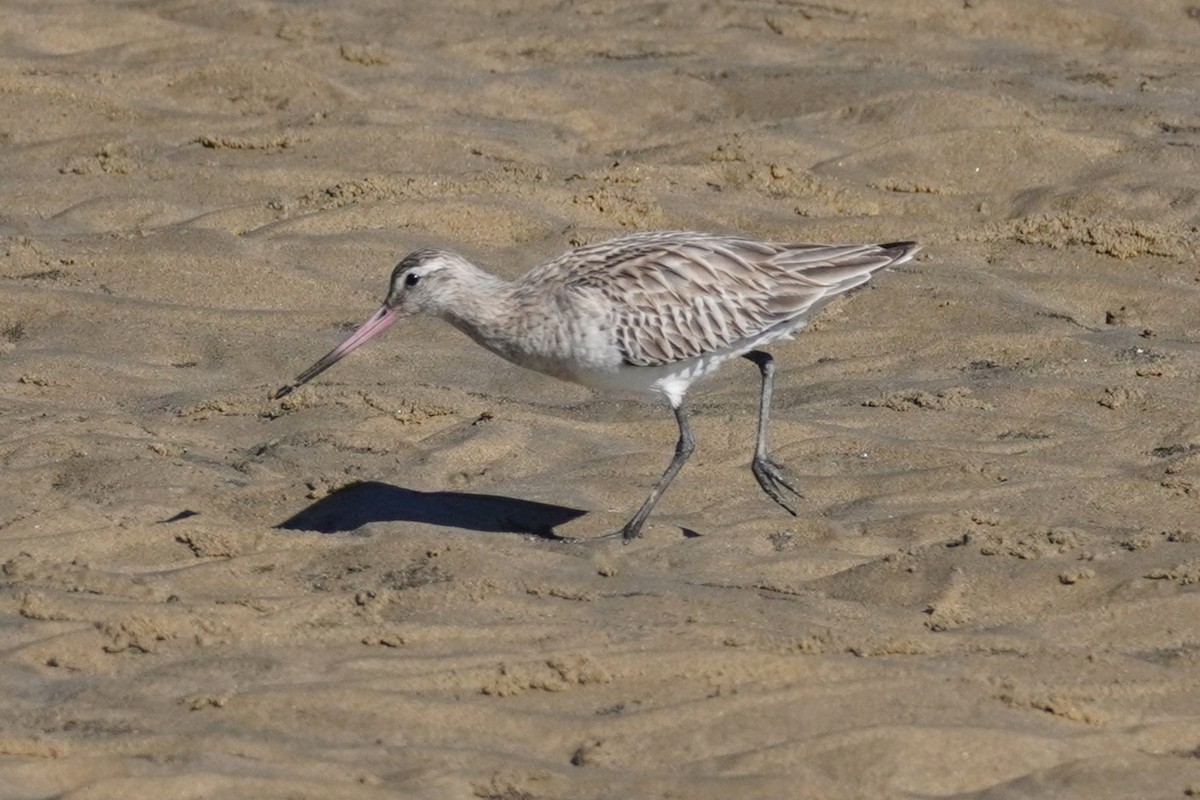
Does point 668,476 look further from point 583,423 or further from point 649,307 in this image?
point 583,423

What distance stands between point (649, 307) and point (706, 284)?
0.37 metres

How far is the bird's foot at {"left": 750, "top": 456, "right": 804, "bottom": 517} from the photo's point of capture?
8664 mm

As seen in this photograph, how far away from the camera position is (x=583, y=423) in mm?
9836

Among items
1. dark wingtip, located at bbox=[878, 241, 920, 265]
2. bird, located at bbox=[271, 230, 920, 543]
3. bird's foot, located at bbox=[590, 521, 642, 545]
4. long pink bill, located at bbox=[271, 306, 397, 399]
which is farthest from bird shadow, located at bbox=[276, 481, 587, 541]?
dark wingtip, located at bbox=[878, 241, 920, 265]

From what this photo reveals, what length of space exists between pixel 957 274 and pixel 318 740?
20.1ft

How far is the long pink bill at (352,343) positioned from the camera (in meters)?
9.01

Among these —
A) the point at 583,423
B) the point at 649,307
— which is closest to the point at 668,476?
the point at 649,307

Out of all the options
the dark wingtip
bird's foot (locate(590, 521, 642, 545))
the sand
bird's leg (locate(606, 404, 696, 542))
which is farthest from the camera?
the dark wingtip

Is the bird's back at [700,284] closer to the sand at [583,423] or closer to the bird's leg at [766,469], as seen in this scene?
the bird's leg at [766,469]

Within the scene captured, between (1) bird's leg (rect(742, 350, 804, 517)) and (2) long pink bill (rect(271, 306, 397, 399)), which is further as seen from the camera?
(2) long pink bill (rect(271, 306, 397, 399))

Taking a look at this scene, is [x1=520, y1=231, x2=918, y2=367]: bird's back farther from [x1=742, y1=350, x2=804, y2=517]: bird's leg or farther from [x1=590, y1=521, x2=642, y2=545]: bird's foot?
[x1=590, y1=521, x2=642, y2=545]: bird's foot

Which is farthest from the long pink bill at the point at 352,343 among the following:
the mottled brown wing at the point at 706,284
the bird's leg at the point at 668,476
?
the bird's leg at the point at 668,476

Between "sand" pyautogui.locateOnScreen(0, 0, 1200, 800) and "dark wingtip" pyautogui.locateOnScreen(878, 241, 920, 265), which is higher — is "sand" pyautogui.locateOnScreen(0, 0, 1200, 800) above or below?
below

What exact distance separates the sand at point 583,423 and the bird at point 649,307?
0.45 metres
